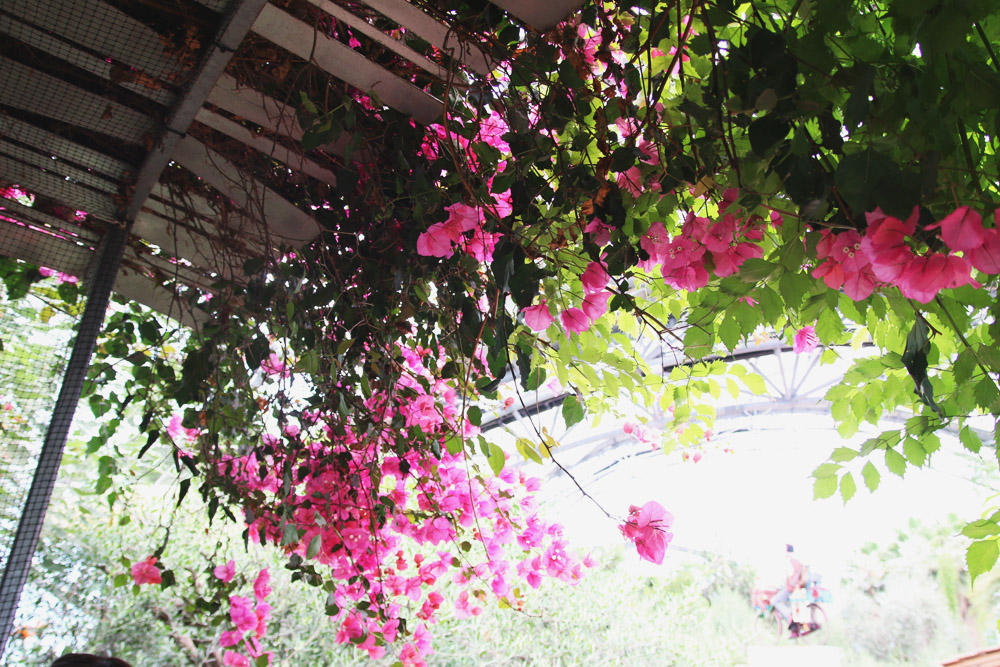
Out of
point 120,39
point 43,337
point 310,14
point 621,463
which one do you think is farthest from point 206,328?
point 621,463

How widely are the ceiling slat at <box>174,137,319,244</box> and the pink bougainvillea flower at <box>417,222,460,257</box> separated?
1.75 feet

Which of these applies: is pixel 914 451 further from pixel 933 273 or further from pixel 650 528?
pixel 933 273

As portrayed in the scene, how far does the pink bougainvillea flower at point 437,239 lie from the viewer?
0.95m

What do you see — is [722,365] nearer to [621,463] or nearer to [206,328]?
[206,328]

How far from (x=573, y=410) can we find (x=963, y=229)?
728 millimetres

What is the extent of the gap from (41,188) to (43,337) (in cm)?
72

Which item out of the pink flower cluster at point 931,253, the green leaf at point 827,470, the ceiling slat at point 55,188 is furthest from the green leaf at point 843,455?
the ceiling slat at point 55,188

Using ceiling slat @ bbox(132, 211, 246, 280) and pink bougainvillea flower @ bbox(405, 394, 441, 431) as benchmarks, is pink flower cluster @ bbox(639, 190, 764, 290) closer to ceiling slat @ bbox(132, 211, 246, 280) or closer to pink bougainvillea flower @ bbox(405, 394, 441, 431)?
pink bougainvillea flower @ bbox(405, 394, 441, 431)

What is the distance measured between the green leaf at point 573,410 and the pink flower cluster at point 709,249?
1.07 feet

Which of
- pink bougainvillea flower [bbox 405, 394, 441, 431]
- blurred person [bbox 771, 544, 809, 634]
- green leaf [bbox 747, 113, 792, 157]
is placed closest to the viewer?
green leaf [bbox 747, 113, 792, 157]

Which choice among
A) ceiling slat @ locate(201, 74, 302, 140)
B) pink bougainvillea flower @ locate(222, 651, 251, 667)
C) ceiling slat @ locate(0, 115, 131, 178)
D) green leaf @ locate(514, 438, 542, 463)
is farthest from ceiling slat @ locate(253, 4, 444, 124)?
pink bougainvillea flower @ locate(222, 651, 251, 667)

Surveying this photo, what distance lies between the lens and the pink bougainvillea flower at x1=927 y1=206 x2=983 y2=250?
49 centimetres

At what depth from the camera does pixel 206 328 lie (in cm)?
161

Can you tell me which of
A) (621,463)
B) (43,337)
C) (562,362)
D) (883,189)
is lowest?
(883,189)
